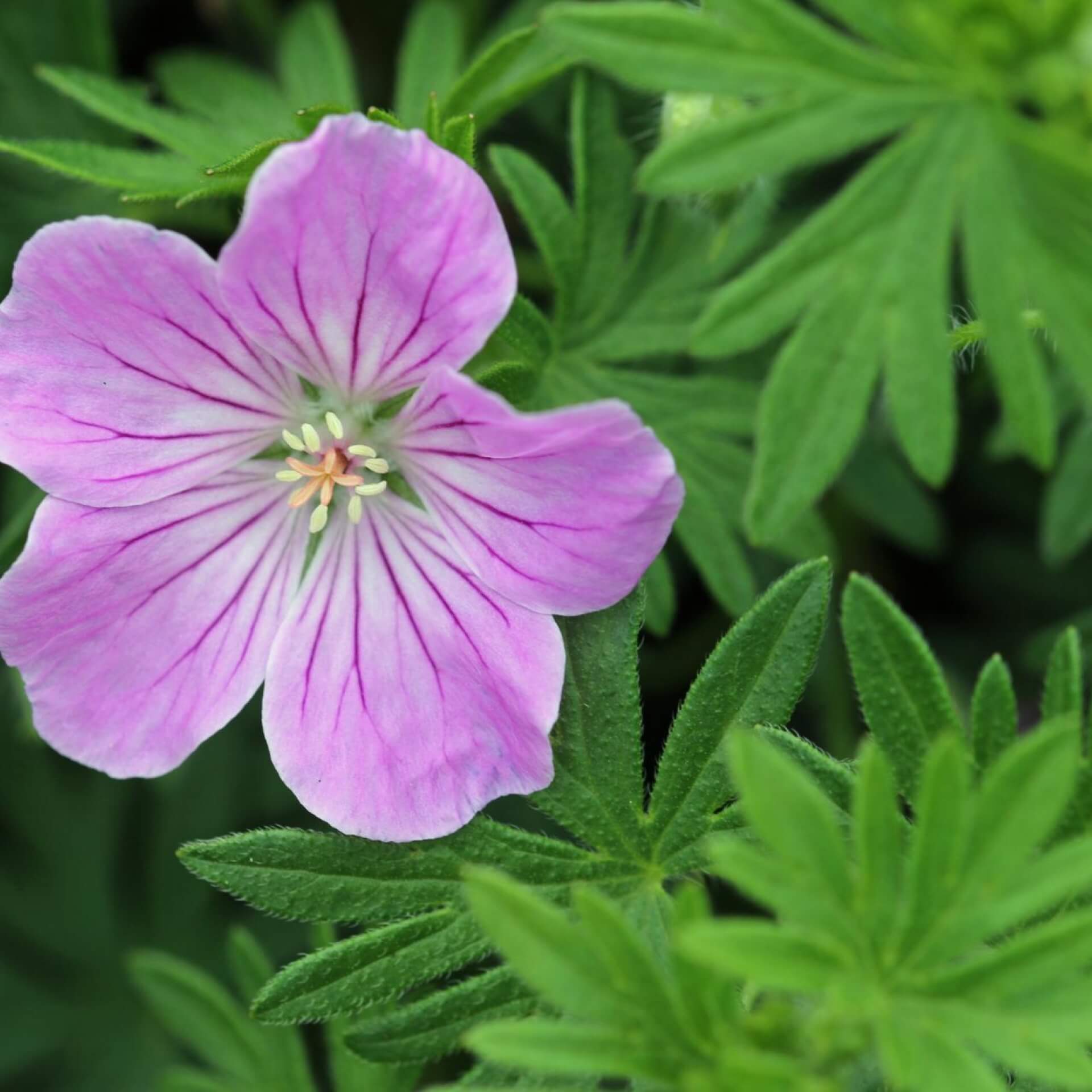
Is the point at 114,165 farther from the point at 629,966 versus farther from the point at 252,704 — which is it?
the point at 629,966

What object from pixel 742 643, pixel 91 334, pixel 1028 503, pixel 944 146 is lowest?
pixel 1028 503

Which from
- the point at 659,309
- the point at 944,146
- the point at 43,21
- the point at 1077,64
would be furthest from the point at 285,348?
the point at 43,21

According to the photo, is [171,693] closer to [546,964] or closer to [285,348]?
[285,348]

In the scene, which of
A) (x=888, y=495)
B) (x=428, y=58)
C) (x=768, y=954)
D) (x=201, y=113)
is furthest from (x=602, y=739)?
(x=201, y=113)

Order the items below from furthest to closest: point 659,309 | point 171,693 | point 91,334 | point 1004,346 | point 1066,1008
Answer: point 659,309 → point 171,693 → point 91,334 → point 1004,346 → point 1066,1008

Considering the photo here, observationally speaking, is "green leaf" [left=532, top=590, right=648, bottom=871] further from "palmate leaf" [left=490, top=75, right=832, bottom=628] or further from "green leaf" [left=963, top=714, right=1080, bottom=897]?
"green leaf" [left=963, top=714, right=1080, bottom=897]

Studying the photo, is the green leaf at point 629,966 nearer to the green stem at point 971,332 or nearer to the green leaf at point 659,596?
the green stem at point 971,332

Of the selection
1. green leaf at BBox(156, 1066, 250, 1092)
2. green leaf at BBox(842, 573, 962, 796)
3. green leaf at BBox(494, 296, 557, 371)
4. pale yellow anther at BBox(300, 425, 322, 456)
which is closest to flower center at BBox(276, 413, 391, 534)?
pale yellow anther at BBox(300, 425, 322, 456)
